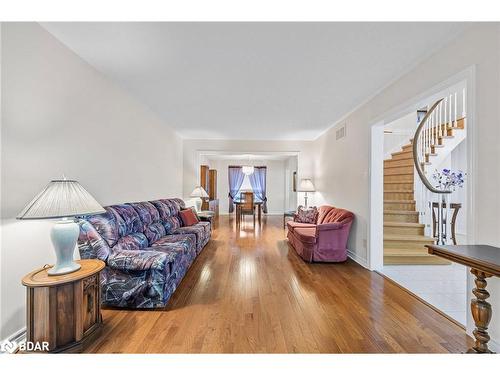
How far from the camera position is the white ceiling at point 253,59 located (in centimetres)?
180

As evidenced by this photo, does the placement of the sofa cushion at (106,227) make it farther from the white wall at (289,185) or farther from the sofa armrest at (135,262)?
the white wall at (289,185)

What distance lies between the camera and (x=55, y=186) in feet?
5.09

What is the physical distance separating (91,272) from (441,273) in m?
4.12

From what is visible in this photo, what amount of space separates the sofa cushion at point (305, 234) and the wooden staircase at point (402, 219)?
3.60ft

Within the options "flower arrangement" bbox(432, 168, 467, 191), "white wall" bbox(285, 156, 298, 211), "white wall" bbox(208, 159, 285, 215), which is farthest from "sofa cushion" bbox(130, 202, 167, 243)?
"white wall" bbox(208, 159, 285, 215)

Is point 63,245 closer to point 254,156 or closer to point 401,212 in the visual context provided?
point 401,212

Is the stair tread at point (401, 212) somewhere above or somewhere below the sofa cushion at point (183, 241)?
above

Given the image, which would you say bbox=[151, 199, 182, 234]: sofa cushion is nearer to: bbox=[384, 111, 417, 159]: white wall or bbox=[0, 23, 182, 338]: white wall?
bbox=[0, 23, 182, 338]: white wall

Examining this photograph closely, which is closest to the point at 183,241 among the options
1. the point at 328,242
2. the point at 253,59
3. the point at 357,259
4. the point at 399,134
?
the point at 328,242

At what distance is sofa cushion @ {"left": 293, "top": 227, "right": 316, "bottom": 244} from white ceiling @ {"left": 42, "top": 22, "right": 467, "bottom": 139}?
2094 millimetres

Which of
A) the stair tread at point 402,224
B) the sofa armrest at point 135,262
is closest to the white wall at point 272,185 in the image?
the stair tread at point 402,224

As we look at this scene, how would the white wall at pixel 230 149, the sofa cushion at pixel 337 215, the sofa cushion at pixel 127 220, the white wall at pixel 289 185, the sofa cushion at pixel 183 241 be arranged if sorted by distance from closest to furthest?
the sofa cushion at pixel 127 220 → the sofa cushion at pixel 183 241 → the sofa cushion at pixel 337 215 → the white wall at pixel 230 149 → the white wall at pixel 289 185
